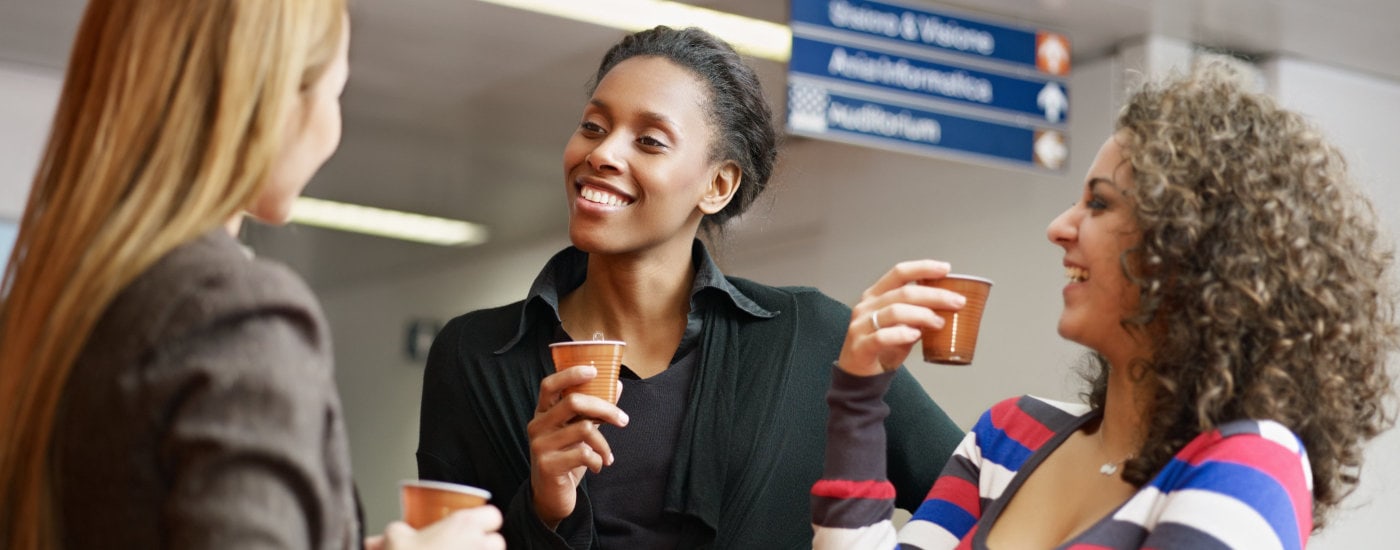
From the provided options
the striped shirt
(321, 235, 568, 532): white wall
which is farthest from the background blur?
the striped shirt

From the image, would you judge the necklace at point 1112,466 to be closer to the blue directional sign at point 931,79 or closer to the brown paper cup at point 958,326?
the brown paper cup at point 958,326

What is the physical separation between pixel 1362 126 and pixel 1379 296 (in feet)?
15.4

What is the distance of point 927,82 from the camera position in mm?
5102

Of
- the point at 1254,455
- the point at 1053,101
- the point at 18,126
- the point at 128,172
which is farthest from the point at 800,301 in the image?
the point at 18,126

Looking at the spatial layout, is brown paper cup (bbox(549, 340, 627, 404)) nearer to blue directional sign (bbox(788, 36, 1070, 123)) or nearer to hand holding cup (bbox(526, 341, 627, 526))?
hand holding cup (bbox(526, 341, 627, 526))

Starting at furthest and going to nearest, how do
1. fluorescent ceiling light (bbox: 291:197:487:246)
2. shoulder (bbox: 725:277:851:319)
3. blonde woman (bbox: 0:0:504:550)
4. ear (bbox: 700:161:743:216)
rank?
1. fluorescent ceiling light (bbox: 291:197:487:246)
2. ear (bbox: 700:161:743:216)
3. shoulder (bbox: 725:277:851:319)
4. blonde woman (bbox: 0:0:504:550)

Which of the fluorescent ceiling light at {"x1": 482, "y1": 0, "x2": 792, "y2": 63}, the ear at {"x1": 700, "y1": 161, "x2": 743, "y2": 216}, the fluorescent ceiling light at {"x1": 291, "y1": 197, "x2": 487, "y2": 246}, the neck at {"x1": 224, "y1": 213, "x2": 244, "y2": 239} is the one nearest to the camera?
the neck at {"x1": 224, "y1": 213, "x2": 244, "y2": 239}

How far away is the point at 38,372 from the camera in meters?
1.15

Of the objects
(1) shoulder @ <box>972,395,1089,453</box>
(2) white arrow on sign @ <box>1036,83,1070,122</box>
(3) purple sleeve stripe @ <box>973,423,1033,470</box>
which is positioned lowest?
(3) purple sleeve stripe @ <box>973,423,1033,470</box>

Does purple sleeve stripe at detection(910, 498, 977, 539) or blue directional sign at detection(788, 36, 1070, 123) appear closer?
purple sleeve stripe at detection(910, 498, 977, 539)

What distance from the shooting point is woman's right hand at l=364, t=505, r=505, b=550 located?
130cm

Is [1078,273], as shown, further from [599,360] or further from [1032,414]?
[599,360]

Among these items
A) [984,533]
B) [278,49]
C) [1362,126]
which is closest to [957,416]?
[1362,126]

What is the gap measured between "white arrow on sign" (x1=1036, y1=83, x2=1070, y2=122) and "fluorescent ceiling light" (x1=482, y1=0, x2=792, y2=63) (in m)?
0.92
